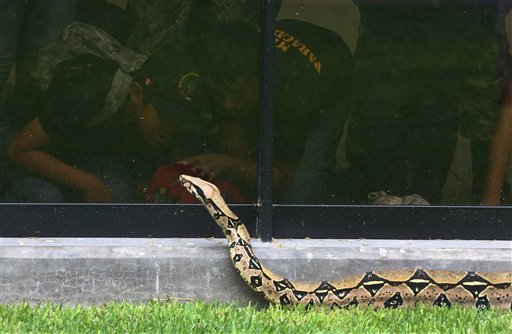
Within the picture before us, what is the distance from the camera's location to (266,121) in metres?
8.01

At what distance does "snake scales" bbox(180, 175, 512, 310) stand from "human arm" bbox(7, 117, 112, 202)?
1276 mm

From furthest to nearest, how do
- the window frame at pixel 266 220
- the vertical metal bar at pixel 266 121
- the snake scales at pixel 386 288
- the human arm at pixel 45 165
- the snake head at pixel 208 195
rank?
the human arm at pixel 45 165 → the window frame at pixel 266 220 → the vertical metal bar at pixel 266 121 → the snake head at pixel 208 195 → the snake scales at pixel 386 288

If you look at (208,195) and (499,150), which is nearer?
(208,195)

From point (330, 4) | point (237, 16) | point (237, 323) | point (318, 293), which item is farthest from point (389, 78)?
point (237, 323)

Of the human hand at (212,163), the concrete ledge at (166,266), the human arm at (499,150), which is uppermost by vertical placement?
the human arm at (499,150)

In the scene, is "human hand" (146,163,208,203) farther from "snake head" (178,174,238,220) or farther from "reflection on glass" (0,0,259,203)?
"snake head" (178,174,238,220)

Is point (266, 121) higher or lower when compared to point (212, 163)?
higher

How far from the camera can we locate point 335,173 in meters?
8.39

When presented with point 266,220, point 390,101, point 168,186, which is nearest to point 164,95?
point 168,186

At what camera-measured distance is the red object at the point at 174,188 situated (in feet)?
27.2

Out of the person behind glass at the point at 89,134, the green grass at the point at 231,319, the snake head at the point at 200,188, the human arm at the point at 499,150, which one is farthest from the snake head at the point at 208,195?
the human arm at the point at 499,150

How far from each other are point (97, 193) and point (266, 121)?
141 cm

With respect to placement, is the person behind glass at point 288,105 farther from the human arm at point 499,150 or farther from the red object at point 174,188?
the human arm at point 499,150

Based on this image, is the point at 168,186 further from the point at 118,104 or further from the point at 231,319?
the point at 231,319
